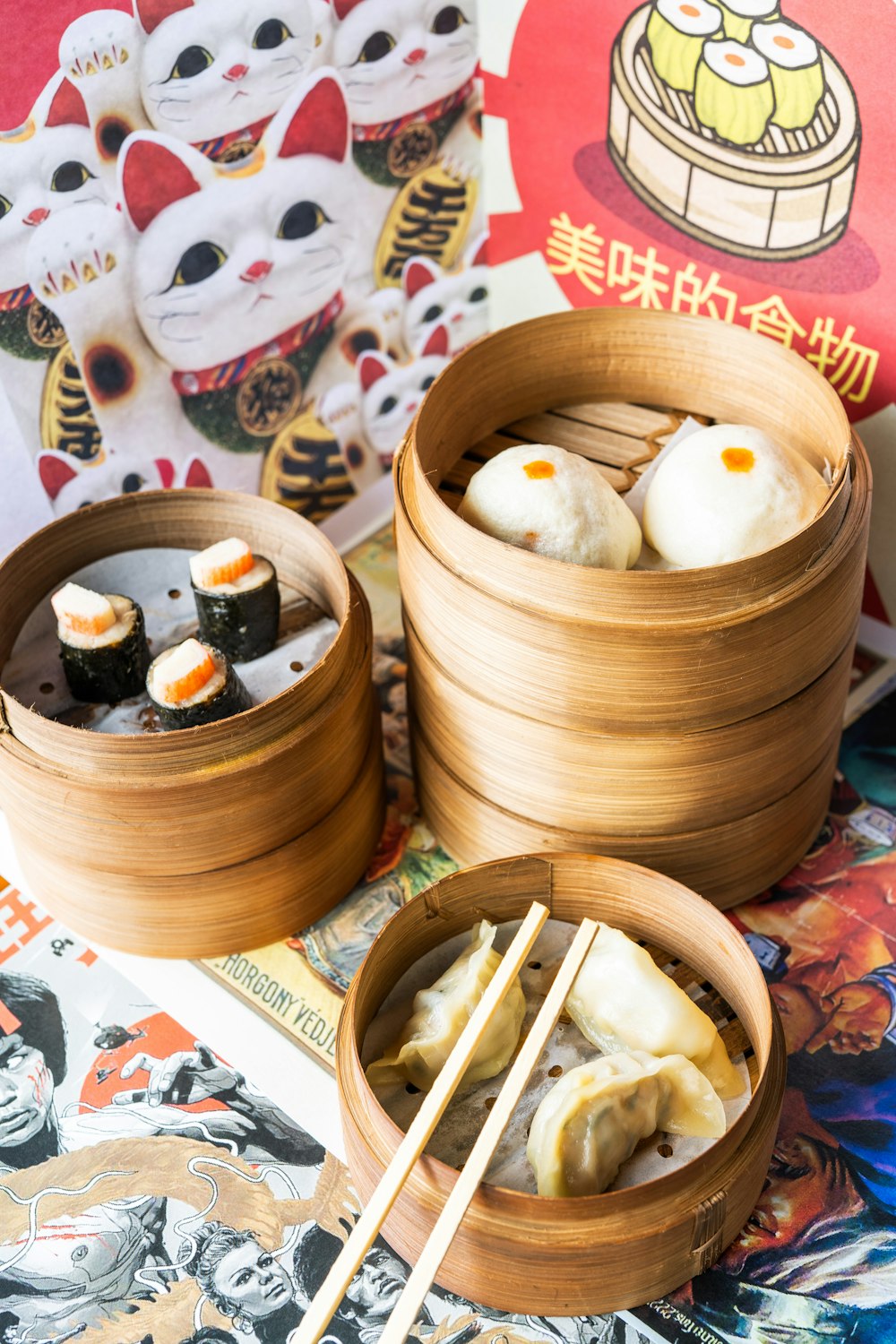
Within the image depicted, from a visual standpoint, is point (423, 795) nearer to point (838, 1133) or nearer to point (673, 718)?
point (673, 718)

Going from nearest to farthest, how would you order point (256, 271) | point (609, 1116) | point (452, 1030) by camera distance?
point (609, 1116) → point (452, 1030) → point (256, 271)

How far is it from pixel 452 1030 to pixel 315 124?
151 centimetres

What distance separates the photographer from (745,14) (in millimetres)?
1892

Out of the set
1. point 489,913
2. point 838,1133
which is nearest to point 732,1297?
point 838,1133

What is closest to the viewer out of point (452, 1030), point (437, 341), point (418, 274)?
point (452, 1030)

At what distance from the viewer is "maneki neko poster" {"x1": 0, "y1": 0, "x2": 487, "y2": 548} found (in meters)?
1.89

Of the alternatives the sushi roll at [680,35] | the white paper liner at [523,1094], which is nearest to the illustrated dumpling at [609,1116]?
the white paper liner at [523,1094]

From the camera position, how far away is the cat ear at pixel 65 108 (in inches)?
72.3

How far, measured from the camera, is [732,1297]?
5.10 ft

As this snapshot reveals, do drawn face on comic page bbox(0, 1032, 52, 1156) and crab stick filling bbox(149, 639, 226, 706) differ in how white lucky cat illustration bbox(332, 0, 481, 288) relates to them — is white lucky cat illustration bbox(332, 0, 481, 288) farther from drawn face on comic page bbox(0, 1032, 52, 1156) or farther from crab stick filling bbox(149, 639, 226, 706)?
drawn face on comic page bbox(0, 1032, 52, 1156)

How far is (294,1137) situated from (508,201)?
5.69 feet

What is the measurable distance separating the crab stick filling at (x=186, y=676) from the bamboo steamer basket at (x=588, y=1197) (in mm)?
425

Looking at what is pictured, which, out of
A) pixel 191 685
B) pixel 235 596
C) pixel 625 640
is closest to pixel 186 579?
pixel 235 596

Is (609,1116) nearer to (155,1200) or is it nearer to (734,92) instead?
(155,1200)
